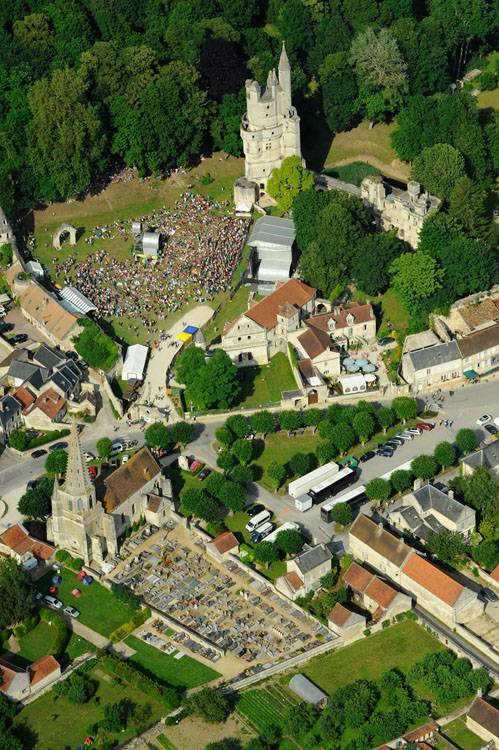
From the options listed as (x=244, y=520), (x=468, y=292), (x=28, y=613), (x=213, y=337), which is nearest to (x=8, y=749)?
(x=28, y=613)

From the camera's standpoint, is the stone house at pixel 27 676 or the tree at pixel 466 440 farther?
the tree at pixel 466 440

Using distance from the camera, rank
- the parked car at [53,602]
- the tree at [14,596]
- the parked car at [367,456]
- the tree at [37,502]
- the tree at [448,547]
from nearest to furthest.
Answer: the tree at [14,596] → the parked car at [53,602] → the tree at [448,547] → the tree at [37,502] → the parked car at [367,456]

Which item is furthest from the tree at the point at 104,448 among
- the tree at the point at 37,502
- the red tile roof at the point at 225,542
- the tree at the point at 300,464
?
the tree at the point at 300,464

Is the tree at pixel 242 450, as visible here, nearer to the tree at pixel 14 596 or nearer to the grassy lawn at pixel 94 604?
the grassy lawn at pixel 94 604

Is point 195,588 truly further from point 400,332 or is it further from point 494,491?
point 400,332

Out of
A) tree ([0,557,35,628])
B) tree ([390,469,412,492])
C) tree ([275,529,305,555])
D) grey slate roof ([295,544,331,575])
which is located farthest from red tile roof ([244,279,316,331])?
tree ([0,557,35,628])

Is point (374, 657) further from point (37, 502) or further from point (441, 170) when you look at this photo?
point (441, 170)

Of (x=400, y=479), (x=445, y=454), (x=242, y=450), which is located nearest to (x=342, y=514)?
(x=400, y=479)

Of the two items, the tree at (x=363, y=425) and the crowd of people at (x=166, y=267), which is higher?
the crowd of people at (x=166, y=267)
